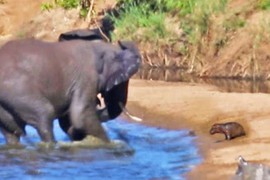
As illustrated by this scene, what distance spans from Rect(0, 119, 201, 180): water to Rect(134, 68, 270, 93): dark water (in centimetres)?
513

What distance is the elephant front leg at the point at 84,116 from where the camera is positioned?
13.8m

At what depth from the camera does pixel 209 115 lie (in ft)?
54.4

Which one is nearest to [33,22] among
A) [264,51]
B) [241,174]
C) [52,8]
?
[52,8]

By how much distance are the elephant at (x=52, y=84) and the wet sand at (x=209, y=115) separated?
1.58 m

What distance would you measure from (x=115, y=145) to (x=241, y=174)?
4359 millimetres

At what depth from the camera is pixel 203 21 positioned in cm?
2458

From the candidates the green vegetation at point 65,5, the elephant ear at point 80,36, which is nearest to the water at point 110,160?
the elephant ear at point 80,36

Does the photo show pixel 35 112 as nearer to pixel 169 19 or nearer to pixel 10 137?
pixel 10 137

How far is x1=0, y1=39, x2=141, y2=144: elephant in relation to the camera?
13.7 meters

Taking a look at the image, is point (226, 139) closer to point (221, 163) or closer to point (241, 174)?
point (221, 163)

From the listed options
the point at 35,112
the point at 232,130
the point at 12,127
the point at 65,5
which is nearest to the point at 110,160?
the point at 35,112

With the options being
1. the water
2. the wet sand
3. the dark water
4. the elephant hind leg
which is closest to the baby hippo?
the wet sand

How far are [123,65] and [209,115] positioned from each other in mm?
2627

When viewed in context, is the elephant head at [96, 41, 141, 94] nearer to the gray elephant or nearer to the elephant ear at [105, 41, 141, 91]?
the elephant ear at [105, 41, 141, 91]
